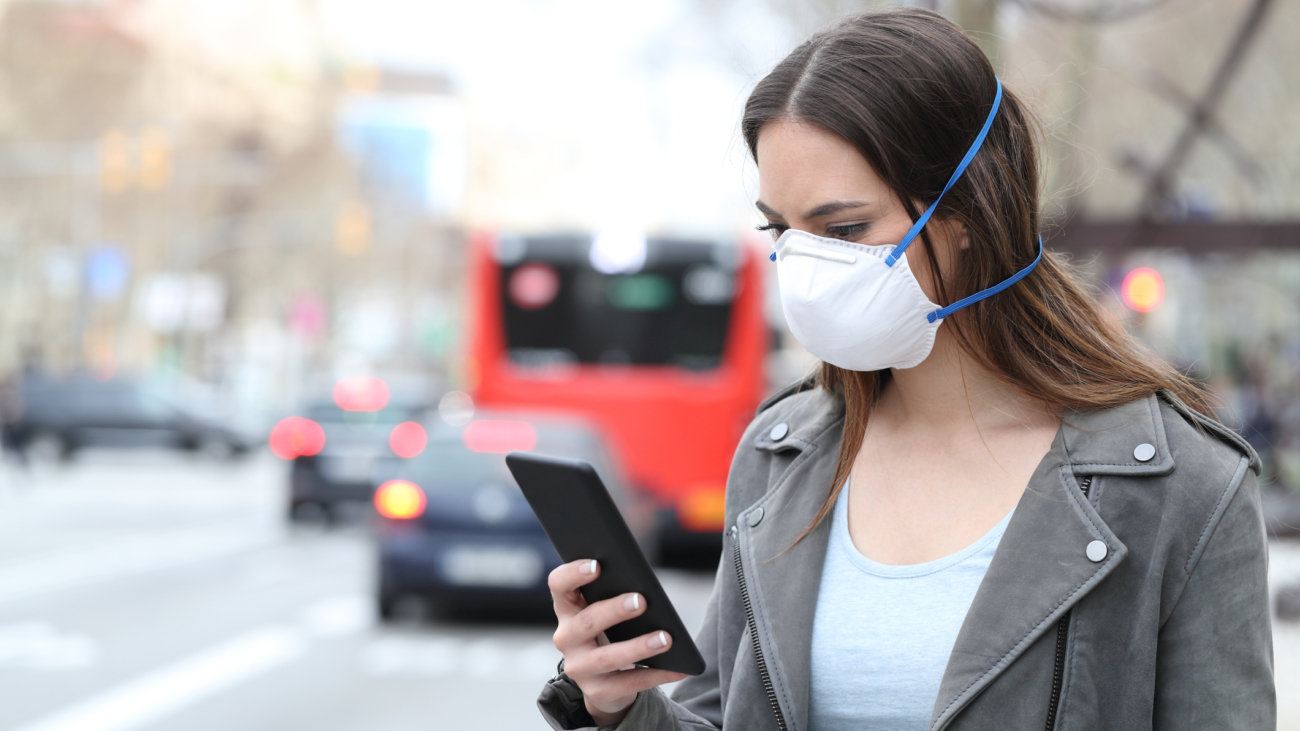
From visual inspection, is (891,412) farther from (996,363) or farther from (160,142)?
(160,142)

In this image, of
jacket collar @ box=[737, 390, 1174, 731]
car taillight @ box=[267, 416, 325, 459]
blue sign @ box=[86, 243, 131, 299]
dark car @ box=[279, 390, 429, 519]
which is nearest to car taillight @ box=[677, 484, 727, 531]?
dark car @ box=[279, 390, 429, 519]

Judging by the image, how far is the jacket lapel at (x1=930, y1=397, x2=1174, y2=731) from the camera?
166 cm

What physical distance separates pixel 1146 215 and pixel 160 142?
80.3 feet

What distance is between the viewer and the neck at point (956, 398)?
1.87 meters

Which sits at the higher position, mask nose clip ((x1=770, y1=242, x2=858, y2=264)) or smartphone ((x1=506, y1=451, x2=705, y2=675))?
mask nose clip ((x1=770, y1=242, x2=858, y2=264))

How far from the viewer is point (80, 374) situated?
3150 centimetres

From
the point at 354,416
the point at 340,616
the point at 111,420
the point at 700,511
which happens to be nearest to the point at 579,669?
the point at 340,616

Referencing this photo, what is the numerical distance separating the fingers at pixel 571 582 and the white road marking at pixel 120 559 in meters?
10.2

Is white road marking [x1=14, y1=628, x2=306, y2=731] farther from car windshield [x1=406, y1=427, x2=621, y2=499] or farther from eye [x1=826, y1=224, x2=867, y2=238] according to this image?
eye [x1=826, y1=224, x2=867, y2=238]

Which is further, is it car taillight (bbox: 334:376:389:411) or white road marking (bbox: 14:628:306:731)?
car taillight (bbox: 334:376:389:411)

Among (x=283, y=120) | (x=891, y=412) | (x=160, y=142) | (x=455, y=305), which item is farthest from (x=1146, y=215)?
(x=455, y=305)

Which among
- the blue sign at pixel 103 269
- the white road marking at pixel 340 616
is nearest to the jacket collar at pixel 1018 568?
the white road marking at pixel 340 616

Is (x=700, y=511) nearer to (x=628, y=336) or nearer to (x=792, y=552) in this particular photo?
(x=628, y=336)

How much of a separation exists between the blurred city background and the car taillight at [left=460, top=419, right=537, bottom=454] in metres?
0.03
